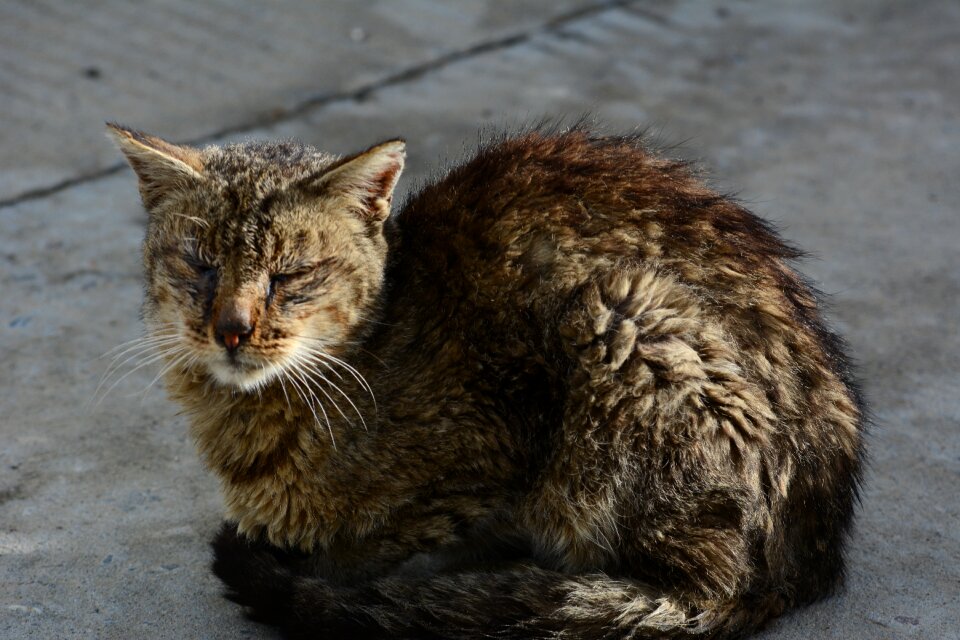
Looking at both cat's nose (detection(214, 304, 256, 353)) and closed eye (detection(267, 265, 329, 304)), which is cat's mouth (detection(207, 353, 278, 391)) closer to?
cat's nose (detection(214, 304, 256, 353))

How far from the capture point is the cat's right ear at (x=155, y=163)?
3.02m

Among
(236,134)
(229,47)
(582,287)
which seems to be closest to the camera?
(582,287)

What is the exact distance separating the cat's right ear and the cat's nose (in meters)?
0.43

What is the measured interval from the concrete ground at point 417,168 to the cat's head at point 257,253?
2.30ft

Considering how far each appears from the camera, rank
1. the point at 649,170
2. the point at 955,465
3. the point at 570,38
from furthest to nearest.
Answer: the point at 570,38 < the point at 955,465 < the point at 649,170

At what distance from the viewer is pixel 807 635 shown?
2.97 m

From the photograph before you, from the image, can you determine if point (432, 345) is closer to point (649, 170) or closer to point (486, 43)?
point (649, 170)

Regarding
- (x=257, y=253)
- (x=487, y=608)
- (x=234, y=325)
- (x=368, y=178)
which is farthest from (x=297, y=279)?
(x=487, y=608)

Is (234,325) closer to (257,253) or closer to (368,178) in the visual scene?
(257,253)

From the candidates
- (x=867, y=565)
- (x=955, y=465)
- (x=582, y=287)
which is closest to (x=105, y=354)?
(x=582, y=287)

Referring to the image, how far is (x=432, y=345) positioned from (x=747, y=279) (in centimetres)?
86

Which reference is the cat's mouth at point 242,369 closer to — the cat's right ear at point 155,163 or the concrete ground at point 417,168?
the cat's right ear at point 155,163

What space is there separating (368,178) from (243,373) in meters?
0.62

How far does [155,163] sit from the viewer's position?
309 centimetres
